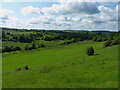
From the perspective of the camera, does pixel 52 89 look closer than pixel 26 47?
Yes

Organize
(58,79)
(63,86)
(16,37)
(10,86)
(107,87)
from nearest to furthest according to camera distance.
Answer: (107,87)
(63,86)
(10,86)
(58,79)
(16,37)

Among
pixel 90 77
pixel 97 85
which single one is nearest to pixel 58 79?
pixel 90 77

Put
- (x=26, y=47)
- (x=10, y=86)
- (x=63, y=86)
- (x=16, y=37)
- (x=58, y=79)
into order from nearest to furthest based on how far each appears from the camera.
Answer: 1. (x=63, y=86)
2. (x=10, y=86)
3. (x=58, y=79)
4. (x=26, y=47)
5. (x=16, y=37)

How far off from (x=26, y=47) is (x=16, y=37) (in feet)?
182

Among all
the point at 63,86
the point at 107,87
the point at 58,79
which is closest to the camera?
the point at 107,87

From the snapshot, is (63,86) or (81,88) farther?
(63,86)

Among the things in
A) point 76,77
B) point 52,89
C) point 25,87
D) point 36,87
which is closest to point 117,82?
point 76,77

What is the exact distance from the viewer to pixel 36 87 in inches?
722

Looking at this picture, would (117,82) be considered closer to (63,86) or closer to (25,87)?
(63,86)

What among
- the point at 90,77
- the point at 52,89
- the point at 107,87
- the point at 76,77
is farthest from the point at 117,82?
the point at 52,89

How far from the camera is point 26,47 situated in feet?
344

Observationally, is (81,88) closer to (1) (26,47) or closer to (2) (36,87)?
(2) (36,87)

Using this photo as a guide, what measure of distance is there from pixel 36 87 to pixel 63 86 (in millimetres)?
3478

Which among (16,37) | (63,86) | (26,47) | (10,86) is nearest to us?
(63,86)
